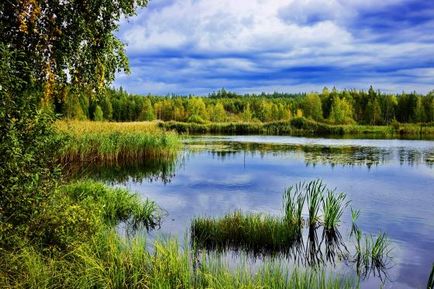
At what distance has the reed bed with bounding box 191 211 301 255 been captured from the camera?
1091cm

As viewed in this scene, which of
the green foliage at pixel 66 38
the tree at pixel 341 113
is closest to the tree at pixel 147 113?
the tree at pixel 341 113

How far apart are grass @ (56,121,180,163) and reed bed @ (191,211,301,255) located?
1433 cm

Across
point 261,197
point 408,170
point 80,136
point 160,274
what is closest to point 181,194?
point 261,197

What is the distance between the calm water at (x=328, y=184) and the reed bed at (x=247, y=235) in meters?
0.92

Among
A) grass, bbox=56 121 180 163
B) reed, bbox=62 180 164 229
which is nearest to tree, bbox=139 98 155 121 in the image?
grass, bbox=56 121 180 163

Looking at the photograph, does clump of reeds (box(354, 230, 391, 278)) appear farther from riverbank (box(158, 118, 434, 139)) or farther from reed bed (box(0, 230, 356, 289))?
riverbank (box(158, 118, 434, 139))

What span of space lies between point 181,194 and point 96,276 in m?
12.4

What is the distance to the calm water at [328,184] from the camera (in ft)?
39.4

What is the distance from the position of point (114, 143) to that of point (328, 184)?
13585mm

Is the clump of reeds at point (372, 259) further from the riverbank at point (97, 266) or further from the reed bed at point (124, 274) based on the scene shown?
the reed bed at point (124, 274)

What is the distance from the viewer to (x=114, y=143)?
28.6 m

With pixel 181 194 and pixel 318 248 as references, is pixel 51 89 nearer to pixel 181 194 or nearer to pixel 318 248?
pixel 318 248

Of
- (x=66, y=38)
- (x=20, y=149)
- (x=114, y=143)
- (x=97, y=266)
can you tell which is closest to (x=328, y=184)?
(x=114, y=143)

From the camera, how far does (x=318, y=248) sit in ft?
37.1
